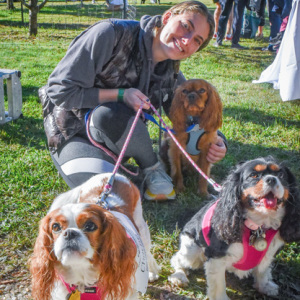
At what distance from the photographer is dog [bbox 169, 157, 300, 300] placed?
194 centimetres

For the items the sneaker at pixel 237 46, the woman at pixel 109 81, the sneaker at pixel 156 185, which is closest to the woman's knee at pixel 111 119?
the woman at pixel 109 81

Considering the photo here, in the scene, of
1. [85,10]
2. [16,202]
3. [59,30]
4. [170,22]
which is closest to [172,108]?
[170,22]

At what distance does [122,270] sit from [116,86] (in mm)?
1572

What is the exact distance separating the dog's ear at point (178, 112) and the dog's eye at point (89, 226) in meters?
1.84

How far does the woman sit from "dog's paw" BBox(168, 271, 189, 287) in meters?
0.82

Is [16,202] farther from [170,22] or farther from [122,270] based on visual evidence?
[170,22]

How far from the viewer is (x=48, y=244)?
167 cm

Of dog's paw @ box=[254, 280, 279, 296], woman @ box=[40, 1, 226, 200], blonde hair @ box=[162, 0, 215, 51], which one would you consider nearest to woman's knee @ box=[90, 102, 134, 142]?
woman @ box=[40, 1, 226, 200]

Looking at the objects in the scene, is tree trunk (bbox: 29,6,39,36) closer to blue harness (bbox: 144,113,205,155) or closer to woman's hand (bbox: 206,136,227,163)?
blue harness (bbox: 144,113,205,155)

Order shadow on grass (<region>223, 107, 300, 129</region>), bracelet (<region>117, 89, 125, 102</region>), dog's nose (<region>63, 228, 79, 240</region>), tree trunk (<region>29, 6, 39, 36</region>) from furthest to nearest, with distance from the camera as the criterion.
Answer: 1. tree trunk (<region>29, 6, 39, 36</region>)
2. shadow on grass (<region>223, 107, 300, 129</region>)
3. bracelet (<region>117, 89, 125, 102</region>)
4. dog's nose (<region>63, 228, 79, 240</region>)

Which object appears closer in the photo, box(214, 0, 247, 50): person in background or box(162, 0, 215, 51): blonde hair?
box(162, 0, 215, 51): blonde hair

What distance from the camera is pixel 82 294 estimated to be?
1.80m

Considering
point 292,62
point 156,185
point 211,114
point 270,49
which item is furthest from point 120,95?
point 270,49

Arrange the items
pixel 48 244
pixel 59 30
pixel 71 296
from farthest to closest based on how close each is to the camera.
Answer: pixel 59 30 < pixel 71 296 < pixel 48 244
